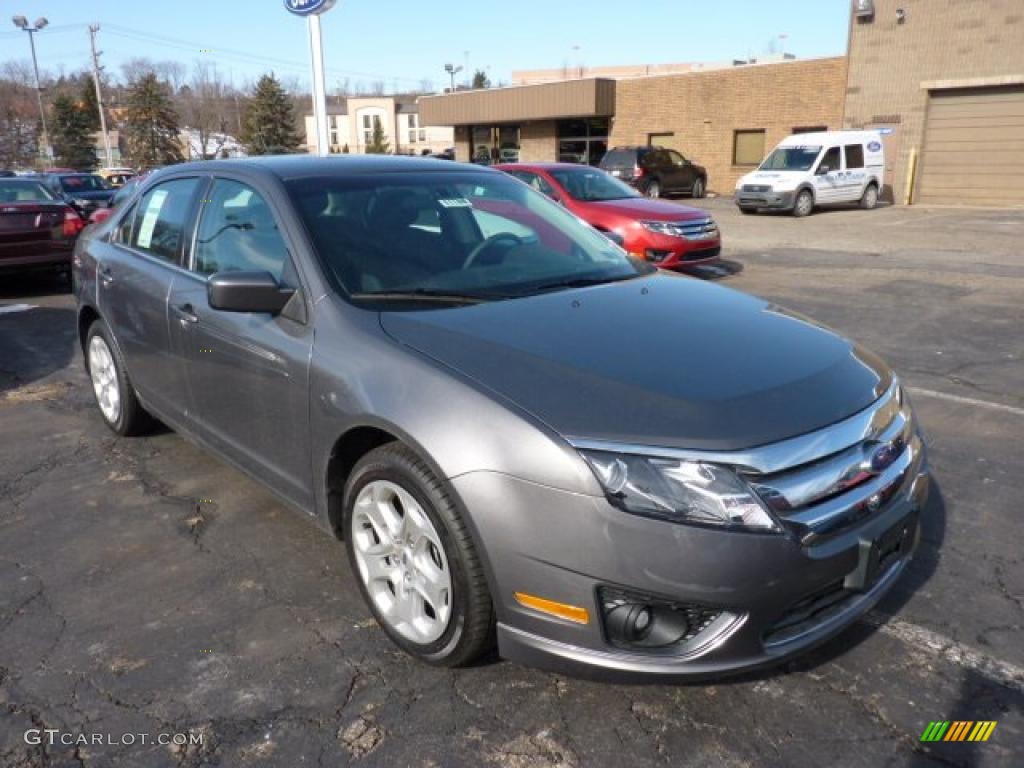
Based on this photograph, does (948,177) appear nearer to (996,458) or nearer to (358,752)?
(996,458)

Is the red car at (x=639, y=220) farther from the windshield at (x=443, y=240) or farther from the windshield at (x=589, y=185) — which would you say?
the windshield at (x=443, y=240)

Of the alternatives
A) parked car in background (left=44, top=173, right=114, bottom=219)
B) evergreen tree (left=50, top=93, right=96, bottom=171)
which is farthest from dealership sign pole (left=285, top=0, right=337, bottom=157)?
evergreen tree (left=50, top=93, right=96, bottom=171)

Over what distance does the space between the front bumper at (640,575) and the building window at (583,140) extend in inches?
1352

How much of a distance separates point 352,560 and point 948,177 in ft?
82.5

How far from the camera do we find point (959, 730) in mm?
2352

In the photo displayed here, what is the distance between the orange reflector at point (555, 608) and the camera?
2197 millimetres

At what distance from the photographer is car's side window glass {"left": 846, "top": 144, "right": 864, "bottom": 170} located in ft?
70.4

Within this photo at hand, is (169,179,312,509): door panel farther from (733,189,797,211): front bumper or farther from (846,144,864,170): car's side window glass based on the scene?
(846,144,864,170): car's side window glass

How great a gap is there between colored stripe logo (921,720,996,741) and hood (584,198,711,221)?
8486mm

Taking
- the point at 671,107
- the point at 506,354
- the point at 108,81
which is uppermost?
the point at 108,81

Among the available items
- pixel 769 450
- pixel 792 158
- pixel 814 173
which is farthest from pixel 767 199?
pixel 769 450

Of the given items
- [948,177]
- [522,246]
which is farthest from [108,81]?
[522,246]

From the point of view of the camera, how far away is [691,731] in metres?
2.37

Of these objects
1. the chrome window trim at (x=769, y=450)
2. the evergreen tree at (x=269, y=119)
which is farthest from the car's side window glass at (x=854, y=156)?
the evergreen tree at (x=269, y=119)
